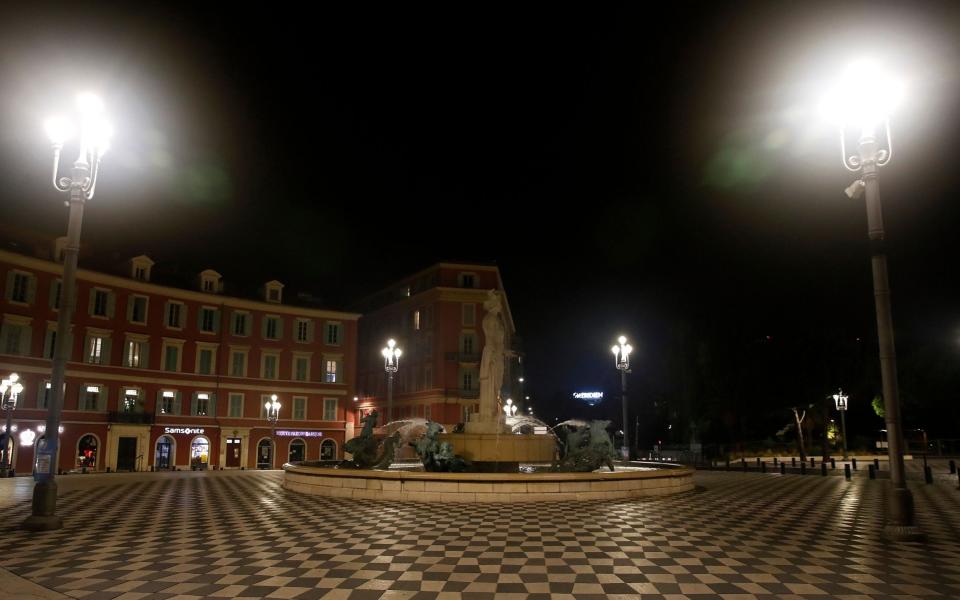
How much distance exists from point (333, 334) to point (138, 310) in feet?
51.3

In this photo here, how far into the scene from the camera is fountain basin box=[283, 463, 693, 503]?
16500mm

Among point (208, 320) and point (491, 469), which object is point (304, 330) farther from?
point (491, 469)

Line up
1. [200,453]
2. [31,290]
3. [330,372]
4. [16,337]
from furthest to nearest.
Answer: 1. [330,372]
2. [200,453]
3. [31,290]
4. [16,337]

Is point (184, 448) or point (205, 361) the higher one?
point (205, 361)

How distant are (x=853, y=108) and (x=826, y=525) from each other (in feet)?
27.3

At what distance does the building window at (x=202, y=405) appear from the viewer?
4669cm

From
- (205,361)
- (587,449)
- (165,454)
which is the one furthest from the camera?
(205,361)

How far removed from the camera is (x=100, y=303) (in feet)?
140

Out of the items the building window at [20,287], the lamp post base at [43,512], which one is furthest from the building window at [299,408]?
the lamp post base at [43,512]

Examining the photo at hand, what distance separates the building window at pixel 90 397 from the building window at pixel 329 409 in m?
16.9

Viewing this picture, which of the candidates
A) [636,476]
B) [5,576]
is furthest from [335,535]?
[636,476]

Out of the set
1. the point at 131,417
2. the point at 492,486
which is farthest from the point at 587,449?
the point at 131,417

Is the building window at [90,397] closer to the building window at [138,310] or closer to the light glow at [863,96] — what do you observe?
the building window at [138,310]

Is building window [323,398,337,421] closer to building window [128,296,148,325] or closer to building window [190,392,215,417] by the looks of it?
building window [190,392,215,417]
